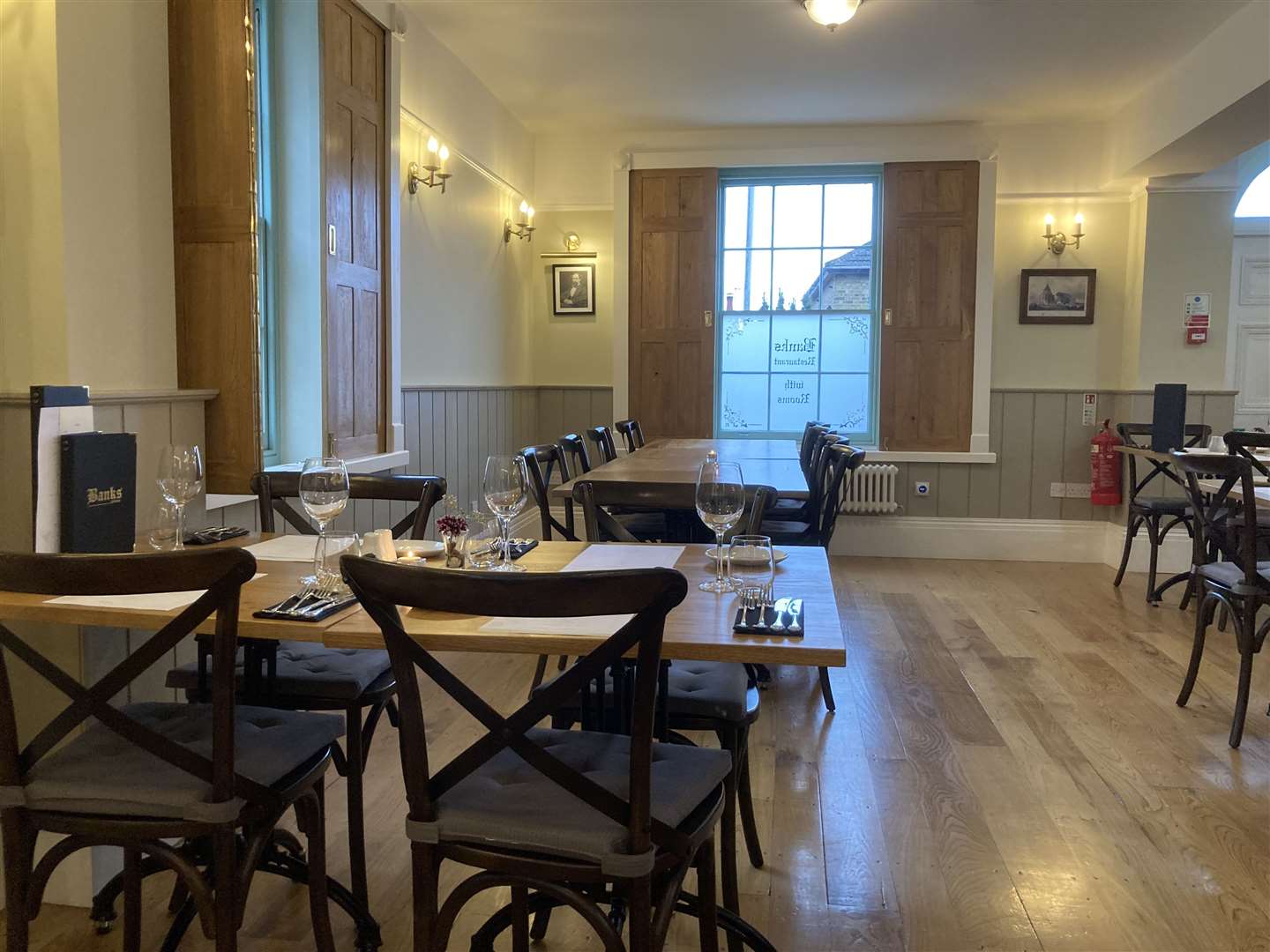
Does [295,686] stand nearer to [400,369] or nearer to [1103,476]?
[400,369]

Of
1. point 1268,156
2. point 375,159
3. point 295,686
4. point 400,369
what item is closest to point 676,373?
point 400,369

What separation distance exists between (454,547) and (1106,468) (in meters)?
5.47

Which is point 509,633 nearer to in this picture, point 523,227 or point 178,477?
point 178,477

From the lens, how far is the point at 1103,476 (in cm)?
620

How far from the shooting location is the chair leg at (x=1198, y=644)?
10.9 ft

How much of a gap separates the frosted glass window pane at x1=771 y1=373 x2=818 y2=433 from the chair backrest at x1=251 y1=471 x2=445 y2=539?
14.9ft

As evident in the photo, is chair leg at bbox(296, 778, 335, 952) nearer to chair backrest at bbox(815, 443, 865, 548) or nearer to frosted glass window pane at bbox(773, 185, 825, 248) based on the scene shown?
chair backrest at bbox(815, 443, 865, 548)

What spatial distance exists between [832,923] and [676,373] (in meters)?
4.99

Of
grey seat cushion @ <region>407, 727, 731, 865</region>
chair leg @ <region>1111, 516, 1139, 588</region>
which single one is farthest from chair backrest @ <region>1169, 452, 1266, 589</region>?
grey seat cushion @ <region>407, 727, 731, 865</region>

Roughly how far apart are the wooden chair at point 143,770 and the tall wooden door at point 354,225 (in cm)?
221

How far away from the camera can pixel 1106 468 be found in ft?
20.3

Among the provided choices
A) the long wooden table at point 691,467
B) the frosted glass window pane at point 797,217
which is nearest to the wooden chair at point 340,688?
the long wooden table at point 691,467

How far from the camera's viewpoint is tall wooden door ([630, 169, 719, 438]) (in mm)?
6629

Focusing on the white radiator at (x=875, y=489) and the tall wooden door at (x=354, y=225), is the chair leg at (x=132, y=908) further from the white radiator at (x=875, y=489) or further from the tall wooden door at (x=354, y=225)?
the white radiator at (x=875, y=489)
